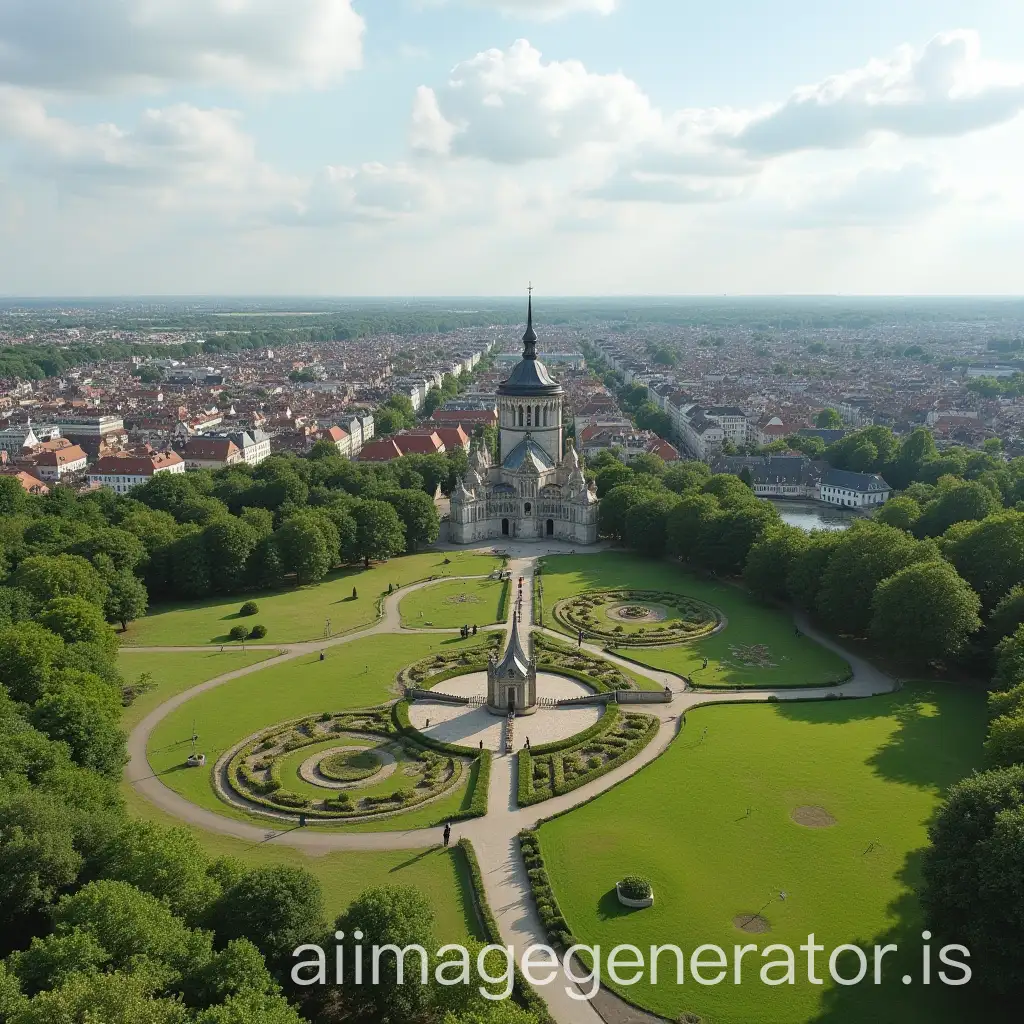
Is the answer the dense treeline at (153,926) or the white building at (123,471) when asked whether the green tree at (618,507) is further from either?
the white building at (123,471)

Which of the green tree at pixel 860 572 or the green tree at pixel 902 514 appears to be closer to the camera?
the green tree at pixel 860 572

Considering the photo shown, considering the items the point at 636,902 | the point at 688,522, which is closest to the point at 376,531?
the point at 688,522

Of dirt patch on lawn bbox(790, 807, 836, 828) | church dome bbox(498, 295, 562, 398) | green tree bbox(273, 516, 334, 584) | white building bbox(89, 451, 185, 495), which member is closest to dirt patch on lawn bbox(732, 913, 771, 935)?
dirt patch on lawn bbox(790, 807, 836, 828)

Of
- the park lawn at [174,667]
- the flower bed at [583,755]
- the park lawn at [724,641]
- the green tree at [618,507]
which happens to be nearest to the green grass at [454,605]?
the park lawn at [724,641]

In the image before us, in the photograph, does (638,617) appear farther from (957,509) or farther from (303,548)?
(957,509)

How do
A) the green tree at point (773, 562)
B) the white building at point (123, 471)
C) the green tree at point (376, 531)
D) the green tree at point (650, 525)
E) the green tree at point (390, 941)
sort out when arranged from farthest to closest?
the white building at point (123, 471) < the green tree at point (650, 525) < the green tree at point (376, 531) < the green tree at point (773, 562) < the green tree at point (390, 941)

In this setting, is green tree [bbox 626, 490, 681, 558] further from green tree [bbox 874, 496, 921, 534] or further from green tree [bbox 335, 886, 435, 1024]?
green tree [bbox 335, 886, 435, 1024]

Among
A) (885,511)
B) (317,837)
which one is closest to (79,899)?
(317,837)
